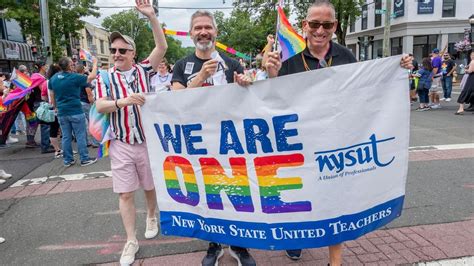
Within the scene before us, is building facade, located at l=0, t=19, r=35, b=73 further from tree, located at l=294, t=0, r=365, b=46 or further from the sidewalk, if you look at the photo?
the sidewalk

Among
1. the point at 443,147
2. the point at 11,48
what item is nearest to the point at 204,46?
the point at 443,147

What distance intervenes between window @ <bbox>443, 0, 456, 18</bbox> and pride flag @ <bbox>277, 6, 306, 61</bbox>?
36.9m

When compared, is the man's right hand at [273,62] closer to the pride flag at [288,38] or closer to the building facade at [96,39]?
the pride flag at [288,38]

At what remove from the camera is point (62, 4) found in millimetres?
22688

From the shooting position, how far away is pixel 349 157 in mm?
2350

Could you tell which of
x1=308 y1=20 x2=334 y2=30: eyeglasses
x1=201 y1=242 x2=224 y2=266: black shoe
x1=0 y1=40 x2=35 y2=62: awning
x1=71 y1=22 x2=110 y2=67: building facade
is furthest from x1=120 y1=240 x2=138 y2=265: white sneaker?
x1=71 y1=22 x2=110 y2=67: building facade

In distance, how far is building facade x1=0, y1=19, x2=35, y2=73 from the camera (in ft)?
84.6

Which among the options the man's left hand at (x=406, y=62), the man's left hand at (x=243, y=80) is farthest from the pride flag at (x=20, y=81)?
the man's left hand at (x=406, y=62)

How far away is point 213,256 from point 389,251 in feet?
4.82

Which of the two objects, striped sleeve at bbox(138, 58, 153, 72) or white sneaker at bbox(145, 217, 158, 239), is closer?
striped sleeve at bbox(138, 58, 153, 72)

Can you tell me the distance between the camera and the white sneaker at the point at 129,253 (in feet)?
9.87

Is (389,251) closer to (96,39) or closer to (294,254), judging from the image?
(294,254)

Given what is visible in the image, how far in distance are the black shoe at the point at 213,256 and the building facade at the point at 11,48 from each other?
2710cm

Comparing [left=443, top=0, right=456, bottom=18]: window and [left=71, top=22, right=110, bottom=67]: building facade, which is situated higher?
[left=71, top=22, right=110, bottom=67]: building facade
